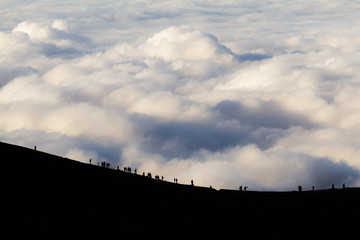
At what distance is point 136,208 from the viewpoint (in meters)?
66.0

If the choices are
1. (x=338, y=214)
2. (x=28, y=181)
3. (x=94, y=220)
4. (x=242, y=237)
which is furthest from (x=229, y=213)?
(x=28, y=181)

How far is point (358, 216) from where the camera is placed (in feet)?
225

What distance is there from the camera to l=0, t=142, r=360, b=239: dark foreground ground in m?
53.2

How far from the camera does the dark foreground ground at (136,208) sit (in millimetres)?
53250

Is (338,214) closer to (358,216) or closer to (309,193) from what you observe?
(358,216)

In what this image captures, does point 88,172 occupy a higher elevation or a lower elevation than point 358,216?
higher

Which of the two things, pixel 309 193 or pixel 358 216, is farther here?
pixel 309 193

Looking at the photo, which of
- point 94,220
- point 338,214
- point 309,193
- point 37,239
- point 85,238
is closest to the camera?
point 37,239

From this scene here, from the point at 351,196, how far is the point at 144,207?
3898cm

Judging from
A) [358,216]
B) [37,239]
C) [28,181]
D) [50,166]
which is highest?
[50,166]

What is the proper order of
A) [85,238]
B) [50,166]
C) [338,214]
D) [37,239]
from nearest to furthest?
[37,239], [85,238], [338,214], [50,166]

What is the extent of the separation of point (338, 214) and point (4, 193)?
5027 centimetres

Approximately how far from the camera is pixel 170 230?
58.7m

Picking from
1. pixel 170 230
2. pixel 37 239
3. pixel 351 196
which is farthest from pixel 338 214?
pixel 37 239
